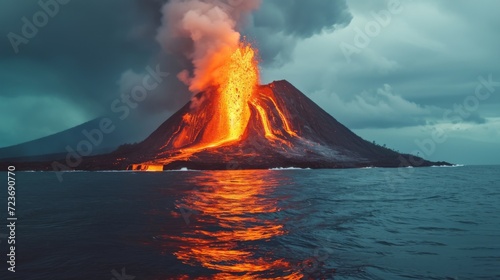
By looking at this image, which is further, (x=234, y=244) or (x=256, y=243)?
(x=256, y=243)

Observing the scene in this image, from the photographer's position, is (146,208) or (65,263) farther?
(146,208)

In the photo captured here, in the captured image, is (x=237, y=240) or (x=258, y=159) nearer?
(x=237, y=240)

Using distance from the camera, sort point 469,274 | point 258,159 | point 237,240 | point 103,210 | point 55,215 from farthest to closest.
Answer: point 258,159, point 103,210, point 55,215, point 237,240, point 469,274

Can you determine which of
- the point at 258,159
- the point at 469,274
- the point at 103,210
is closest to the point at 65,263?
the point at 469,274

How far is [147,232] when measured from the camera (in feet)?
76.0

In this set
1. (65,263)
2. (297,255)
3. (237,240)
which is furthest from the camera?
(237,240)

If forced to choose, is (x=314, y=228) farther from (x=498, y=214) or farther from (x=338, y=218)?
(x=498, y=214)

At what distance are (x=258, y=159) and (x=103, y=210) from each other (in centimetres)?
16274

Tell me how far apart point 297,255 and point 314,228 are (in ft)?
23.8

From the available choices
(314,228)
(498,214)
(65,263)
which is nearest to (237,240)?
(314,228)

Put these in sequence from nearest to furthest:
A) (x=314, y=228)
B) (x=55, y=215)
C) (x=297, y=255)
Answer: (x=297, y=255) < (x=314, y=228) < (x=55, y=215)

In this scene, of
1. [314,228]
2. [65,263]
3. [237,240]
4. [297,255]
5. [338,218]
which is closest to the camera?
[65,263]

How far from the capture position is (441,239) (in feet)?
69.4

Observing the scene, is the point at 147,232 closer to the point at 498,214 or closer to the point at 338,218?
the point at 338,218
